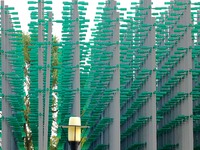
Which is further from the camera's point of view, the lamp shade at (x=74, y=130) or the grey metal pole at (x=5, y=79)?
the grey metal pole at (x=5, y=79)

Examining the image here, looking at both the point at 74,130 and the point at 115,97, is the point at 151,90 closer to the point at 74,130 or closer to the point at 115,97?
the point at 115,97

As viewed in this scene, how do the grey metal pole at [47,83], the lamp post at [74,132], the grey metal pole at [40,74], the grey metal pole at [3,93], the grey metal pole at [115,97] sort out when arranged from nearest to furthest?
the lamp post at [74,132] < the grey metal pole at [47,83] < the grey metal pole at [40,74] < the grey metal pole at [115,97] < the grey metal pole at [3,93]

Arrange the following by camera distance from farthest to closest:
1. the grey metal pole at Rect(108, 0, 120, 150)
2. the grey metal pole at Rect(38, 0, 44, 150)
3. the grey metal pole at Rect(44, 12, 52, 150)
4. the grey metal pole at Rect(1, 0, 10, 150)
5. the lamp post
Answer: the grey metal pole at Rect(1, 0, 10, 150) → the grey metal pole at Rect(108, 0, 120, 150) → the grey metal pole at Rect(38, 0, 44, 150) → the grey metal pole at Rect(44, 12, 52, 150) → the lamp post

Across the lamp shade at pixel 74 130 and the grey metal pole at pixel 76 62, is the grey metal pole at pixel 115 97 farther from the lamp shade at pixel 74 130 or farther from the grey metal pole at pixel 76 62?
the lamp shade at pixel 74 130

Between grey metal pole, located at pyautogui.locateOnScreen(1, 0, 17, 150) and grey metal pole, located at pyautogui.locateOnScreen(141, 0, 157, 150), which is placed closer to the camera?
grey metal pole, located at pyautogui.locateOnScreen(141, 0, 157, 150)

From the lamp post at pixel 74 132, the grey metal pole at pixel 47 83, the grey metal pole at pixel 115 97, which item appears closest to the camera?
the lamp post at pixel 74 132

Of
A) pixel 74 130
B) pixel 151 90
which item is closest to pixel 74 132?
pixel 74 130

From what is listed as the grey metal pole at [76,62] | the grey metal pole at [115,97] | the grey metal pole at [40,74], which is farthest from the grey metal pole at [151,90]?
the grey metal pole at [40,74]

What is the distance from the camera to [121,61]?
124ft

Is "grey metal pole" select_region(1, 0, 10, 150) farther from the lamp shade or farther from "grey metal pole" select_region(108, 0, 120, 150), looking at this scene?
the lamp shade

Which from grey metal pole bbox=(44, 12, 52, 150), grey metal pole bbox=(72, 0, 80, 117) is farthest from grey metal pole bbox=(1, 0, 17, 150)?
grey metal pole bbox=(72, 0, 80, 117)

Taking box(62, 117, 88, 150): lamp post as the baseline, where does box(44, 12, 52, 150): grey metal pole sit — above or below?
above

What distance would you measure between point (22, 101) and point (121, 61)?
438 cm

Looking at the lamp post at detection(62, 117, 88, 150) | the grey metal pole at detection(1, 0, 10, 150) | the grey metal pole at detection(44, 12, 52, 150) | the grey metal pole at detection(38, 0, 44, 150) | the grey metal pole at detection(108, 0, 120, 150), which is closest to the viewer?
the lamp post at detection(62, 117, 88, 150)
